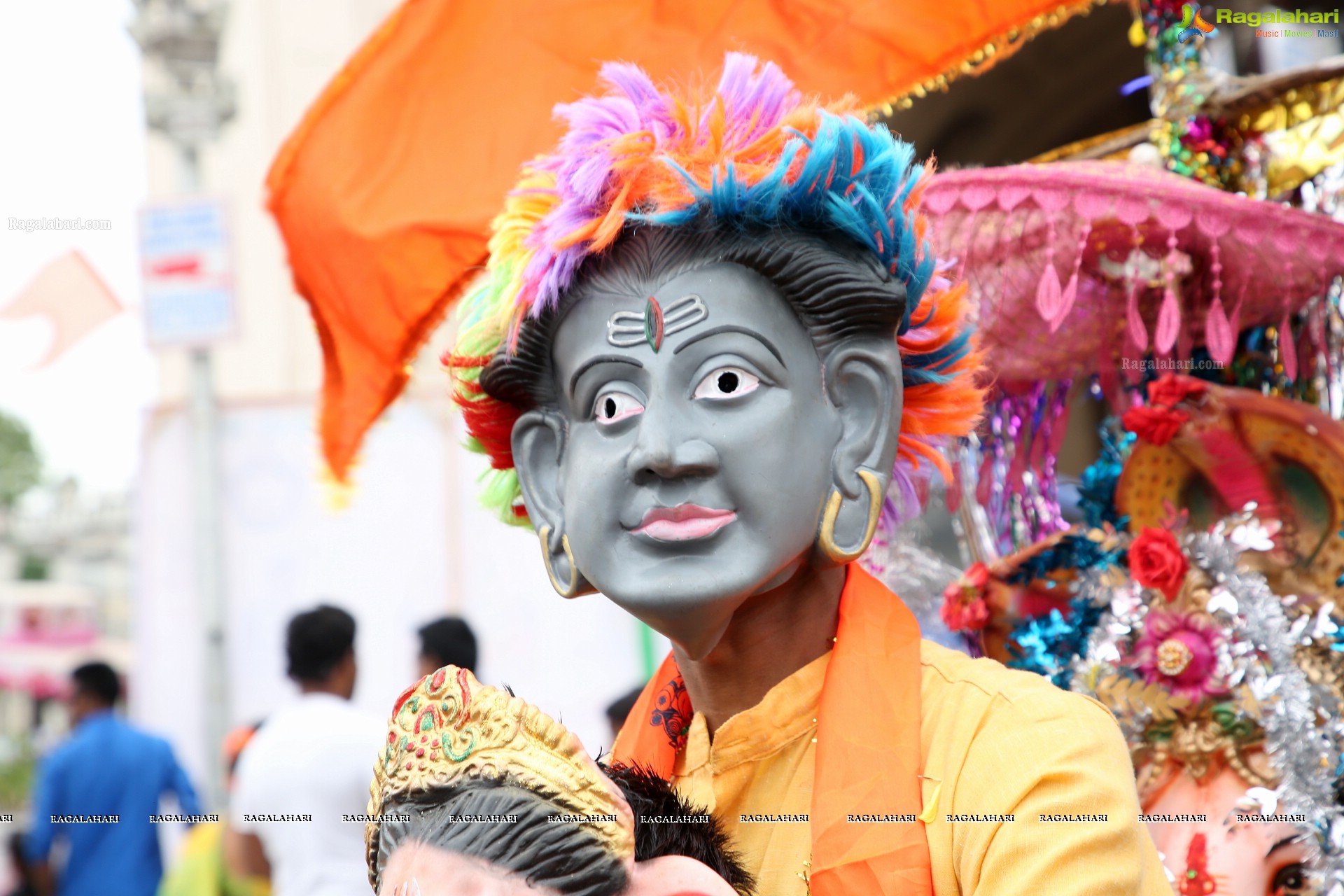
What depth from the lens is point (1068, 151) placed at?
9.78 ft

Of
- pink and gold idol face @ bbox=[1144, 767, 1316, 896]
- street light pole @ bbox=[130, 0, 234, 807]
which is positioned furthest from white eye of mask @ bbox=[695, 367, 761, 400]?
street light pole @ bbox=[130, 0, 234, 807]

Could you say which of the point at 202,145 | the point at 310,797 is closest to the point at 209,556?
the point at 202,145

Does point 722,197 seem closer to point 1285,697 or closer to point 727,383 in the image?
point 727,383

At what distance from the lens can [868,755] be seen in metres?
1.47

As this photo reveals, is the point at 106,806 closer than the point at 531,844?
No

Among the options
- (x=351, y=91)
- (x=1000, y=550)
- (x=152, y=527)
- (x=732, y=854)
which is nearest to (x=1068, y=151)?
(x=1000, y=550)

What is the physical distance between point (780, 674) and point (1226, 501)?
113cm

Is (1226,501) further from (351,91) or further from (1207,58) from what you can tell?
(351,91)

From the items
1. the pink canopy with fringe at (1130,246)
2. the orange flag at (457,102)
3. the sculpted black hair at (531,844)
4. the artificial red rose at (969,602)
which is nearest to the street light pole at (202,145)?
the orange flag at (457,102)

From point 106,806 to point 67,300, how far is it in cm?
161

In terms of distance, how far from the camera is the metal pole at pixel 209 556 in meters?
6.23

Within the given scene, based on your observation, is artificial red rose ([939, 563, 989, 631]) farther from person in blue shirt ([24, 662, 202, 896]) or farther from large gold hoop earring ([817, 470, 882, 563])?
person in blue shirt ([24, 662, 202, 896])

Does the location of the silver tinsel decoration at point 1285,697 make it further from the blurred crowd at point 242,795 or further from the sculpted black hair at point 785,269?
the blurred crowd at point 242,795

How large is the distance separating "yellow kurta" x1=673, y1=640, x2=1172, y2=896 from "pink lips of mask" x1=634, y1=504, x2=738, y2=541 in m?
0.27
